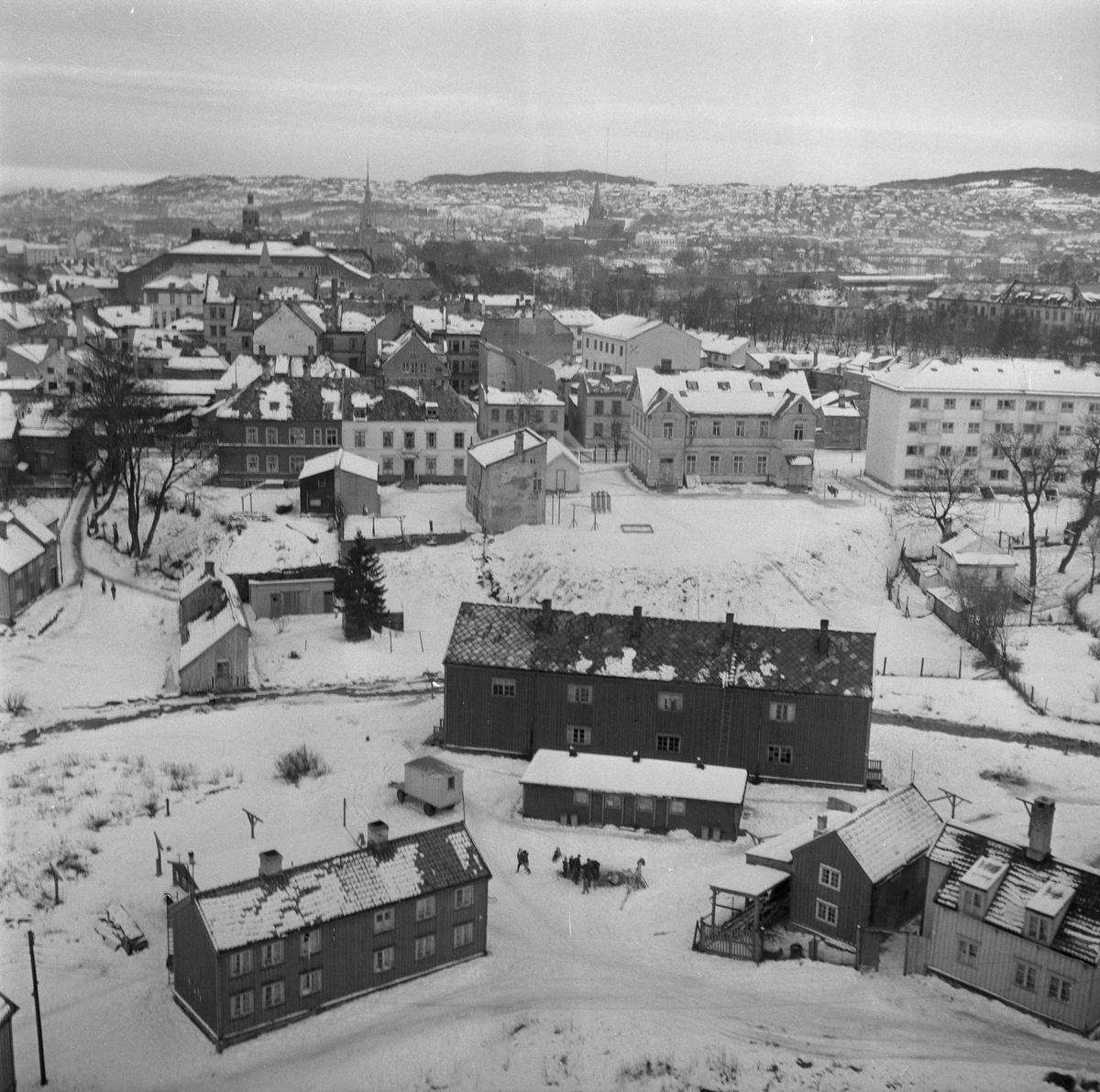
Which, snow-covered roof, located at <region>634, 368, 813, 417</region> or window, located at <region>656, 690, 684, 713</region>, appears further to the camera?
snow-covered roof, located at <region>634, 368, 813, 417</region>

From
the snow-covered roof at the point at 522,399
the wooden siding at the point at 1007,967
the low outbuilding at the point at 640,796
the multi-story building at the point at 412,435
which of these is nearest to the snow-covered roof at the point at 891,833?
the wooden siding at the point at 1007,967

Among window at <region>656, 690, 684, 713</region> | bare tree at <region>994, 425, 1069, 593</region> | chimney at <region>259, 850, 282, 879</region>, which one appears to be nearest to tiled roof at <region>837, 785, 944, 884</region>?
window at <region>656, 690, 684, 713</region>

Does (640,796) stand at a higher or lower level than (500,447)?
lower

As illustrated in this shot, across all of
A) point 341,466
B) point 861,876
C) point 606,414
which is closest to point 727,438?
point 606,414

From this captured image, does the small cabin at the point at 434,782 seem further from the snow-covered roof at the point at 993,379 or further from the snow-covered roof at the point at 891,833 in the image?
the snow-covered roof at the point at 993,379

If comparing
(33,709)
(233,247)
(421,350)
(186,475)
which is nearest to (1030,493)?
(421,350)

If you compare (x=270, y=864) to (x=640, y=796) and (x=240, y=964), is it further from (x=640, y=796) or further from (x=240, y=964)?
(x=640, y=796)

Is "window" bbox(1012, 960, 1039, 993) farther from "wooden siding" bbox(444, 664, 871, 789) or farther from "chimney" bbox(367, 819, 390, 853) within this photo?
"chimney" bbox(367, 819, 390, 853)
